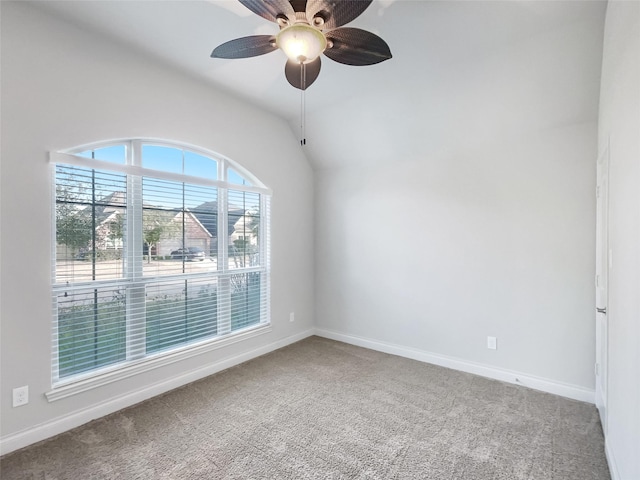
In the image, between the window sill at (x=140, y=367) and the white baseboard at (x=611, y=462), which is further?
the window sill at (x=140, y=367)

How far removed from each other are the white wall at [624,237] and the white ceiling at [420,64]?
1.28 feet

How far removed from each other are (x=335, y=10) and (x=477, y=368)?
3.35m

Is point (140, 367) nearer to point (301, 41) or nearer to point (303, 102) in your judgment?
point (301, 41)

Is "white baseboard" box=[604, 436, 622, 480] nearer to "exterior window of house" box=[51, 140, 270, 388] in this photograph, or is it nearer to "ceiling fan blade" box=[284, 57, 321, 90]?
"ceiling fan blade" box=[284, 57, 321, 90]

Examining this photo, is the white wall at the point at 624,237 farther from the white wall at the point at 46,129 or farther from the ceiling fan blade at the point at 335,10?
the white wall at the point at 46,129

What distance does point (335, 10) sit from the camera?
1489 millimetres

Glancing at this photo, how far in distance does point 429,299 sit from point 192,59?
10.9 feet

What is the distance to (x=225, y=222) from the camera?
3.38 meters

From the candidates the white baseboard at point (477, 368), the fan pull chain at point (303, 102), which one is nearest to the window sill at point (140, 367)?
the white baseboard at point (477, 368)

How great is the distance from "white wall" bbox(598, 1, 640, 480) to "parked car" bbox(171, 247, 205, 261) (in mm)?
3160

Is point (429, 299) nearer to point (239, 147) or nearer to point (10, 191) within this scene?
point (239, 147)

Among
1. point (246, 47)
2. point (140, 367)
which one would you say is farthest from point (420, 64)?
point (140, 367)

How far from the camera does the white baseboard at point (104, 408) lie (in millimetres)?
2059

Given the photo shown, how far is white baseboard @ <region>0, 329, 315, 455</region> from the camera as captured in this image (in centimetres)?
206
